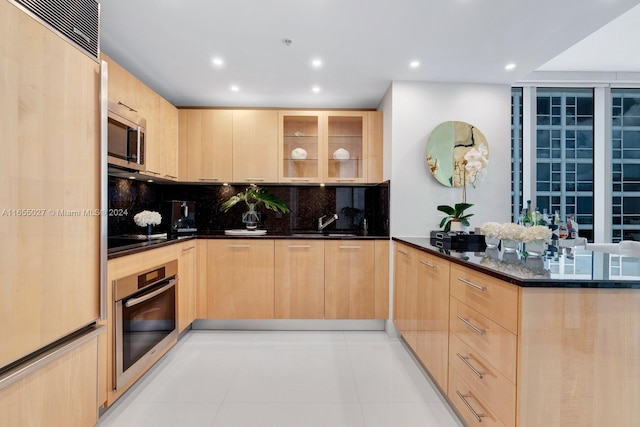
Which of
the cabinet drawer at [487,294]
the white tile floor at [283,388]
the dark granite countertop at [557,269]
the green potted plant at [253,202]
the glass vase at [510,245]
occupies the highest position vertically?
the green potted plant at [253,202]

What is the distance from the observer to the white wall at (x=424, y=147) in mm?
2941

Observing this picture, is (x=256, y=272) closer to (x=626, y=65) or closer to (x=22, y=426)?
(x=22, y=426)

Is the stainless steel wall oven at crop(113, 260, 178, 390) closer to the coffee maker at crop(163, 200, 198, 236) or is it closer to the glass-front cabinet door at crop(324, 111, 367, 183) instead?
the coffee maker at crop(163, 200, 198, 236)

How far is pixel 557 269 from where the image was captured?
1332mm

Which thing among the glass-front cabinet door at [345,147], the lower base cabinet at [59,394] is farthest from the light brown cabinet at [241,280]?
the lower base cabinet at [59,394]

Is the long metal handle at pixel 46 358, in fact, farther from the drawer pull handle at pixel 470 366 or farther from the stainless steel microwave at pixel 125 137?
the drawer pull handle at pixel 470 366

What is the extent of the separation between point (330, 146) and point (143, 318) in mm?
2344

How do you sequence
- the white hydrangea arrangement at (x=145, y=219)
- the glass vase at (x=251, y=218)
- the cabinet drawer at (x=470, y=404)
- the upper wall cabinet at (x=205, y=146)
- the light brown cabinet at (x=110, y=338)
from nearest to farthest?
1. the cabinet drawer at (x=470, y=404)
2. the light brown cabinet at (x=110, y=338)
3. the white hydrangea arrangement at (x=145, y=219)
4. the upper wall cabinet at (x=205, y=146)
5. the glass vase at (x=251, y=218)

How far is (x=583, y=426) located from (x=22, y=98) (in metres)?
2.31

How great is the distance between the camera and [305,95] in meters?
3.24

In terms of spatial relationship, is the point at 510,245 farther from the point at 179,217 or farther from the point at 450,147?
the point at 179,217

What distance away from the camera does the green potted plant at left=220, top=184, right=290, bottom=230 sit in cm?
341

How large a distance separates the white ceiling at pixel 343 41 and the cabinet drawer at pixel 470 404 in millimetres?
2111

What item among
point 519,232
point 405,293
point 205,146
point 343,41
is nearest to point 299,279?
point 405,293
